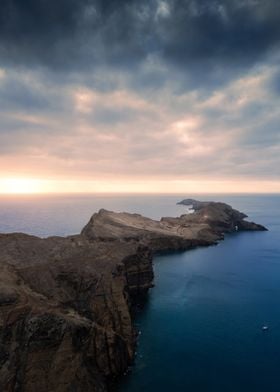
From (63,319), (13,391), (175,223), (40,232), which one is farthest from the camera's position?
(40,232)

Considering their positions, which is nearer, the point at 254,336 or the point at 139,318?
the point at 254,336

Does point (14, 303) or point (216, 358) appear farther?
point (216, 358)

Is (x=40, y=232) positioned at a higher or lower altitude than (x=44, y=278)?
lower

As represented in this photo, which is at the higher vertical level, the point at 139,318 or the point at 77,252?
the point at 77,252

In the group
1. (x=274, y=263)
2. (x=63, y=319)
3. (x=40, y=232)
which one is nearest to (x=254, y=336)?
(x=63, y=319)

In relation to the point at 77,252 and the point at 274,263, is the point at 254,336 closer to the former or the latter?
the point at 77,252

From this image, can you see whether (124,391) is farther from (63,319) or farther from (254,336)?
(254,336)

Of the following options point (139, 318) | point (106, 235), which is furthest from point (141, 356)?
Result: point (106, 235)

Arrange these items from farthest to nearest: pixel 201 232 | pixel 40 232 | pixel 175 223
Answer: pixel 40 232, pixel 175 223, pixel 201 232

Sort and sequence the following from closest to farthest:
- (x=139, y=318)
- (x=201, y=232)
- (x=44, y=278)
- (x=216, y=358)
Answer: (x=216, y=358)
(x=44, y=278)
(x=139, y=318)
(x=201, y=232)
